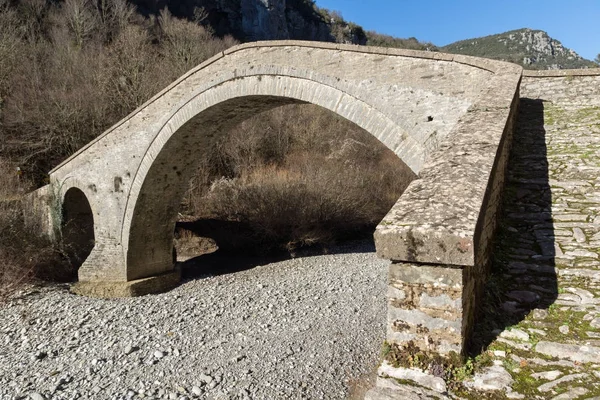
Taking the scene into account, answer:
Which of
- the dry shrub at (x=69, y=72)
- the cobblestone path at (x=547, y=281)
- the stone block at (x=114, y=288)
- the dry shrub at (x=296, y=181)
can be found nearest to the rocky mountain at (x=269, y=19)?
the dry shrub at (x=69, y=72)

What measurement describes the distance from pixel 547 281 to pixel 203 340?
578 centimetres

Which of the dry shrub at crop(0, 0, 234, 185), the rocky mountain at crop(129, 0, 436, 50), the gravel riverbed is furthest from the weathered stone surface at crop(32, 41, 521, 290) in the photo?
the rocky mountain at crop(129, 0, 436, 50)

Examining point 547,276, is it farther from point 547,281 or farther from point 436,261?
point 436,261

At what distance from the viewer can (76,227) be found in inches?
449

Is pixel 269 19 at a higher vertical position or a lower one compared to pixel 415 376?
higher

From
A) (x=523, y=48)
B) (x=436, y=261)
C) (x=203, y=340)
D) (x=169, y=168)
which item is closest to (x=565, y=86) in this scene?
(x=436, y=261)

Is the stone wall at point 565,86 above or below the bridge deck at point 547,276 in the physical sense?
above

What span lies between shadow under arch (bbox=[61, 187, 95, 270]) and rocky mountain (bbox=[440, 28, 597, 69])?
26.1m

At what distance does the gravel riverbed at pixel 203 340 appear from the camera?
18.6ft

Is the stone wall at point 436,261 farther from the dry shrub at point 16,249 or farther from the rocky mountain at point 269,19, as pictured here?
the rocky mountain at point 269,19

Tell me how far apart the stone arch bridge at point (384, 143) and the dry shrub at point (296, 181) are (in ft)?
13.3

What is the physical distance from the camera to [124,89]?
17.2 meters

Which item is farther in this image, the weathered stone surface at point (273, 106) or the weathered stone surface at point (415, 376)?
the weathered stone surface at point (273, 106)

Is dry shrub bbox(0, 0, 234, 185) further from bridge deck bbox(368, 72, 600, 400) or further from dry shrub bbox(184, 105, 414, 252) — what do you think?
bridge deck bbox(368, 72, 600, 400)
